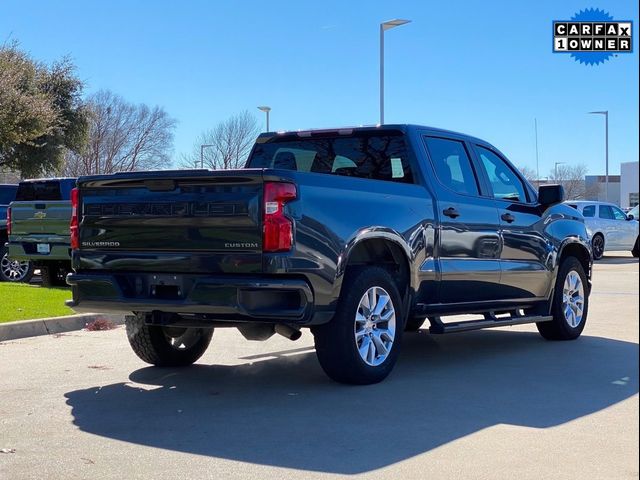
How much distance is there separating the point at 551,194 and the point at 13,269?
35.3ft

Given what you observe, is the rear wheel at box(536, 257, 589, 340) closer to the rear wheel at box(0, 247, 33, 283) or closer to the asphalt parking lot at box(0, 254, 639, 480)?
the asphalt parking lot at box(0, 254, 639, 480)

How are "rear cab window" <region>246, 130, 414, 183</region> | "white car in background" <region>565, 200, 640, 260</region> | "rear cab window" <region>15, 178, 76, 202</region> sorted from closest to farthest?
"rear cab window" <region>246, 130, 414, 183</region> → "rear cab window" <region>15, 178, 76, 202</region> → "white car in background" <region>565, 200, 640, 260</region>

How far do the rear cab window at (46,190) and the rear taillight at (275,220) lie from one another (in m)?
9.57

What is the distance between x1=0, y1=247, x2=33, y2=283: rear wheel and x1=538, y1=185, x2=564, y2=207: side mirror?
404 inches

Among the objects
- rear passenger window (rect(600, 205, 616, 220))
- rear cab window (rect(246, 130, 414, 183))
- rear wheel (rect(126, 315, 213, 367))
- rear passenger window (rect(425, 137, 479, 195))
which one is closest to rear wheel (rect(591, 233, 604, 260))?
rear passenger window (rect(600, 205, 616, 220))

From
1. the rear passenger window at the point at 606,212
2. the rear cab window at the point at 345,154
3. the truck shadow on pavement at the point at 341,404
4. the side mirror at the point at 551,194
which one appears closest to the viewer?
the truck shadow on pavement at the point at 341,404

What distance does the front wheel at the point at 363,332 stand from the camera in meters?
6.19

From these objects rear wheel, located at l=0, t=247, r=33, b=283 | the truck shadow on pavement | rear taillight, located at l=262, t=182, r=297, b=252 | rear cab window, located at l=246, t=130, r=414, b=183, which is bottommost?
the truck shadow on pavement

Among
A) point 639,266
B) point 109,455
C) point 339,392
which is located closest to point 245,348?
point 339,392

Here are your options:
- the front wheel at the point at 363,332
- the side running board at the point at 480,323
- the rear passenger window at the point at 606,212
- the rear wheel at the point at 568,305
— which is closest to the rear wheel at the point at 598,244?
the rear passenger window at the point at 606,212

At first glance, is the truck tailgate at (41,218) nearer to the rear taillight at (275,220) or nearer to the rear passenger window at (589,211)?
the rear taillight at (275,220)

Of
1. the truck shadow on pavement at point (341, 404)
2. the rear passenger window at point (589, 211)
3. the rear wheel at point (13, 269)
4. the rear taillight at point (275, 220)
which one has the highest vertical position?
the rear taillight at point (275, 220)

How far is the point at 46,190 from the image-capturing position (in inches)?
584

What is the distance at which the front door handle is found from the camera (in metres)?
7.26
